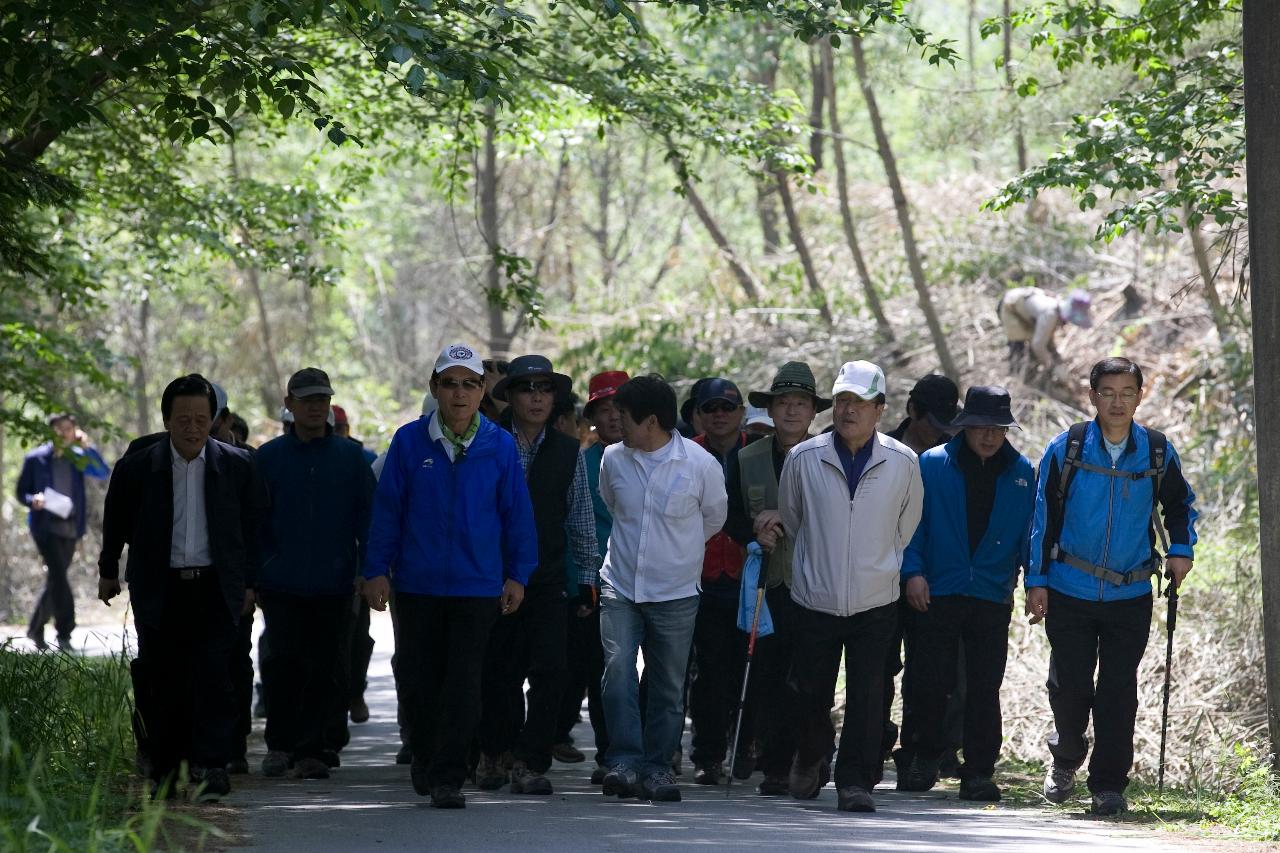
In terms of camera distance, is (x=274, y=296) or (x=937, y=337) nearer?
(x=937, y=337)

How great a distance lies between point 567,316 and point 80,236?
679cm

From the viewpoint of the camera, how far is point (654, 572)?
345 inches

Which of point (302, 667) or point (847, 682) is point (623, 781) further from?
point (302, 667)

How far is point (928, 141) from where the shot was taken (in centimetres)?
1719

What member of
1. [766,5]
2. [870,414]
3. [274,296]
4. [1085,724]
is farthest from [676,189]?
[274,296]

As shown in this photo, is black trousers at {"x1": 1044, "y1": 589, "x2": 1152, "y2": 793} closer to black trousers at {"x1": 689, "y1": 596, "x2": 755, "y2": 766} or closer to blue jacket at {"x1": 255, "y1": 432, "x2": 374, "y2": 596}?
black trousers at {"x1": 689, "y1": 596, "x2": 755, "y2": 766}

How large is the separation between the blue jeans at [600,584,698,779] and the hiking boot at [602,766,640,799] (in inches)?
1.4

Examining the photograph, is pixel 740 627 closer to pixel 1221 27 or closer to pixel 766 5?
pixel 766 5

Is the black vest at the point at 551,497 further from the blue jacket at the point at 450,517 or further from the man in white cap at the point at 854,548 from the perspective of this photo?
the man in white cap at the point at 854,548

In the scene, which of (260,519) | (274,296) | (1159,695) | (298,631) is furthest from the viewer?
(274,296)

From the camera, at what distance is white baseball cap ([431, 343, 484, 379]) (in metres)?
8.18

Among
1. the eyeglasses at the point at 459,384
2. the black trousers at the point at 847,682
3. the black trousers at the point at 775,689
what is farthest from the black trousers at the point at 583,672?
the eyeglasses at the point at 459,384

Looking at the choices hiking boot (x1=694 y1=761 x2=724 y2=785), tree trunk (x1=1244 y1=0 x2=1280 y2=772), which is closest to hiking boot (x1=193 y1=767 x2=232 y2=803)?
hiking boot (x1=694 y1=761 x2=724 y2=785)

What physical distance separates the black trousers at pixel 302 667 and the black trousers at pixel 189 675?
4.42ft
